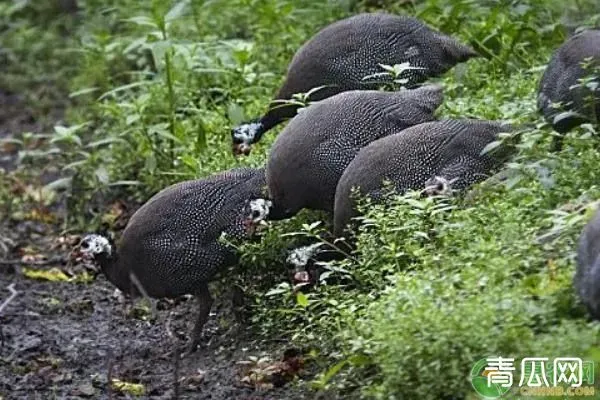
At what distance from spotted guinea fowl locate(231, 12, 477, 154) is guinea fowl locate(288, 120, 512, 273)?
1.32 m

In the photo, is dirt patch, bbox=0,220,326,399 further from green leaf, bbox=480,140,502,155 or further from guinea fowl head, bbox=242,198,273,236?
green leaf, bbox=480,140,502,155

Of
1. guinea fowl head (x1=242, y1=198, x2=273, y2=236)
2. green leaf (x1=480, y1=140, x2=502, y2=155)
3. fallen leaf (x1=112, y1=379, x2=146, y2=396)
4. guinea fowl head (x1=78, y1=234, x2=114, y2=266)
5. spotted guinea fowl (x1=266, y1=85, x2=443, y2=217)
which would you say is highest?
green leaf (x1=480, y1=140, x2=502, y2=155)

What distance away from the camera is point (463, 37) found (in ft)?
24.2

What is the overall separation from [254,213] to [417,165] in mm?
755

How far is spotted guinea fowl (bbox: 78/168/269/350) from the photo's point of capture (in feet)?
18.5

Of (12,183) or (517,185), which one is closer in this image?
(517,185)

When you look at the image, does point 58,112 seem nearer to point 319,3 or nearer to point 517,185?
point 319,3

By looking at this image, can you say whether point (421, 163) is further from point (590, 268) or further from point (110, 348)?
point (110, 348)

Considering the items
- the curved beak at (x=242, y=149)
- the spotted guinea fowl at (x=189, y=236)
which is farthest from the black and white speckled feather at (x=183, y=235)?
the curved beak at (x=242, y=149)

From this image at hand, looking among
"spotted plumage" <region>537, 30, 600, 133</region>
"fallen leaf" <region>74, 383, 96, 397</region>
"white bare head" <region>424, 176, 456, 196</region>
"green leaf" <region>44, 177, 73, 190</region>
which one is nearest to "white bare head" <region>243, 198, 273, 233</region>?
"white bare head" <region>424, 176, 456, 196</region>

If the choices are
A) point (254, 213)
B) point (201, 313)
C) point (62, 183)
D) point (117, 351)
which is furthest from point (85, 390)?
point (62, 183)

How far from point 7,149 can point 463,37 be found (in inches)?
144

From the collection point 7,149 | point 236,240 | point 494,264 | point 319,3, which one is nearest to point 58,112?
point 7,149

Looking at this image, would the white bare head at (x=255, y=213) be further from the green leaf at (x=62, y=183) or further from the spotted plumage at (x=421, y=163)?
the green leaf at (x=62, y=183)
